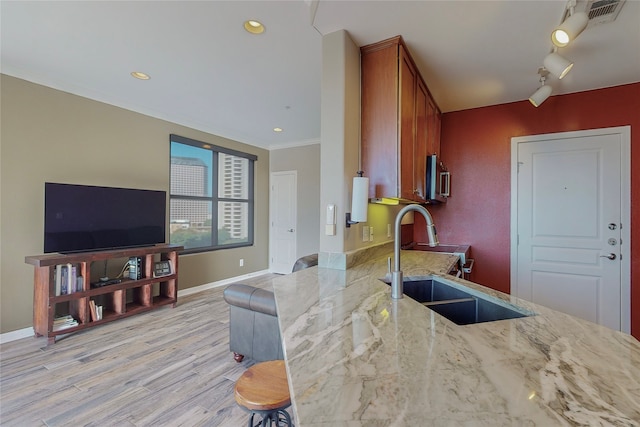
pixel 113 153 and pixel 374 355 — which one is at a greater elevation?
pixel 113 153

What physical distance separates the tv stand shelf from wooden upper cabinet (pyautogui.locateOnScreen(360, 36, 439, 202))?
2.94 m

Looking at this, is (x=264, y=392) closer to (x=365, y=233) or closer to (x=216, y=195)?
(x=365, y=233)

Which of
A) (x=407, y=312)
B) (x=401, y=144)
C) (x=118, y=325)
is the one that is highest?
(x=401, y=144)

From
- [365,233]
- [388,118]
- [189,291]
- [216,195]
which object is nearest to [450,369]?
[365,233]

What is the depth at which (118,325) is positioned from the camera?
320 cm

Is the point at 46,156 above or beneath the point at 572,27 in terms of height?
beneath

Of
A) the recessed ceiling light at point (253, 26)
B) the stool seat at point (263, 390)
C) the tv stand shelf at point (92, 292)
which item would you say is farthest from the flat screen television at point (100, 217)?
the stool seat at point (263, 390)

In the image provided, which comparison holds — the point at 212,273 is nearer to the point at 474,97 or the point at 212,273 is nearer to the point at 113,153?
the point at 113,153

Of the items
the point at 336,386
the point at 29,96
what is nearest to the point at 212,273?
the point at 29,96

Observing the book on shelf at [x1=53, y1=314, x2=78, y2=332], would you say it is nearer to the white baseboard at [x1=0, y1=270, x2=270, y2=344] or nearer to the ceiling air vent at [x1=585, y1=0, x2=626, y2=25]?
the white baseboard at [x1=0, y1=270, x2=270, y2=344]

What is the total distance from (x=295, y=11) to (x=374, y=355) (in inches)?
81.9

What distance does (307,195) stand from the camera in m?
5.56

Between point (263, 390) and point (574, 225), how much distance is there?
3430 millimetres

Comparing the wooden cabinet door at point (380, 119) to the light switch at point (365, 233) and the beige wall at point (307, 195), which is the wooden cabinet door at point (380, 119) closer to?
the light switch at point (365, 233)
